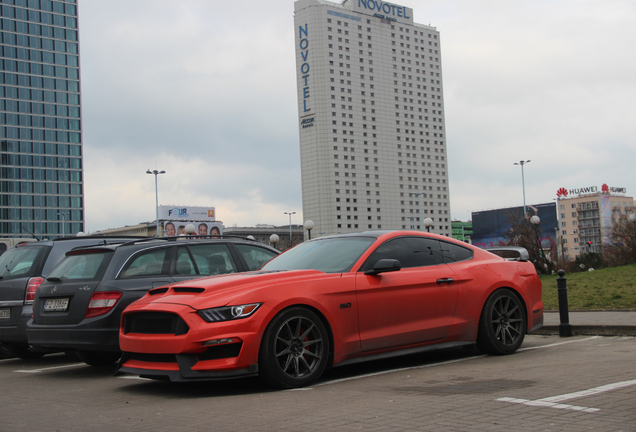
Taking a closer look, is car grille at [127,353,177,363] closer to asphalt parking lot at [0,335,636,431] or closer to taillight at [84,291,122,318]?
asphalt parking lot at [0,335,636,431]

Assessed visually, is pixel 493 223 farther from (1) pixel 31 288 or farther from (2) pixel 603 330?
(1) pixel 31 288

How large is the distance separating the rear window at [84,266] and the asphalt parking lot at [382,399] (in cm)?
121

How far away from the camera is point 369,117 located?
18062cm

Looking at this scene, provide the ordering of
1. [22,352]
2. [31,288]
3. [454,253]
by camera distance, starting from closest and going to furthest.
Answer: [454,253] → [31,288] → [22,352]

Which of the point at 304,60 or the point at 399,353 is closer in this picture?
the point at 399,353

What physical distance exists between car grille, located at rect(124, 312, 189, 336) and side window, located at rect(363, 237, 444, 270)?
208cm

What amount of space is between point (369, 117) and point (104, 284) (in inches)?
6955

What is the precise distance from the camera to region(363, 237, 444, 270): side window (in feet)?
22.2

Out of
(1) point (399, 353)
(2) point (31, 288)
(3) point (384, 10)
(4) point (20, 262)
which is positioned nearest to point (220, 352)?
(1) point (399, 353)

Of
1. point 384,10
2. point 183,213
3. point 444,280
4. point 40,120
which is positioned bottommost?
point 444,280

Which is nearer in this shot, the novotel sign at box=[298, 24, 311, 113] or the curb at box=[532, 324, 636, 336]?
the curb at box=[532, 324, 636, 336]

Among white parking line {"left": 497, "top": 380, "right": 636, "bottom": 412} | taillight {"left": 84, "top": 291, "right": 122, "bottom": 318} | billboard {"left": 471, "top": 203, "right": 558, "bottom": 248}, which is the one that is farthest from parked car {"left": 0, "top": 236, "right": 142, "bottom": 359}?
billboard {"left": 471, "top": 203, "right": 558, "bottom": 248}

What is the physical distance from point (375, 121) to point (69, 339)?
583 feet

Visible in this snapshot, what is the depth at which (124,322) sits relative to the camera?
243 inches
